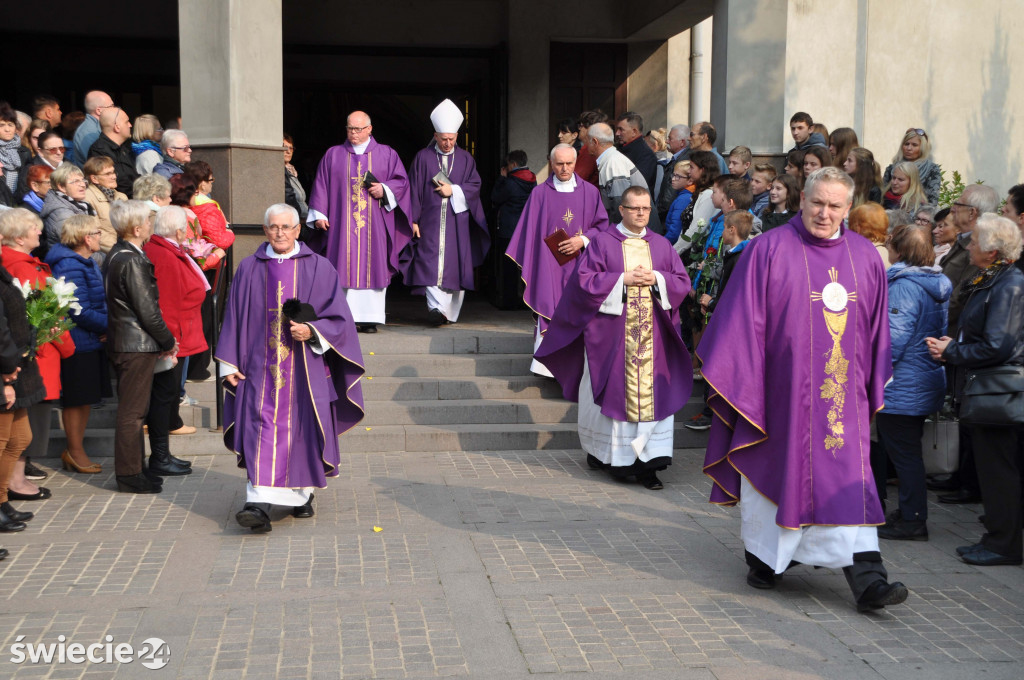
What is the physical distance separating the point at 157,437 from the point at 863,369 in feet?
15.1

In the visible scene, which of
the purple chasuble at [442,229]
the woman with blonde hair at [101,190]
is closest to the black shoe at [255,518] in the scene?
the woman with blonde hair at [101,190]

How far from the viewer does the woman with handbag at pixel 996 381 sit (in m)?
5.96

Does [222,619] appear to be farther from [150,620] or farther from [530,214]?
[530,214]

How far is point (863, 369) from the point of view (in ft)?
17.8

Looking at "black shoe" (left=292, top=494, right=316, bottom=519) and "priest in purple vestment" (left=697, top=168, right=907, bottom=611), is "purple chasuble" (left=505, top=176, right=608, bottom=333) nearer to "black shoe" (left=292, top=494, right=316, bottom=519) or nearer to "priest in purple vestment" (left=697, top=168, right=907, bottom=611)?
"black shoe" (left=292, top=494, right=316, bottom=519)

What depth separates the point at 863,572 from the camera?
205 inches

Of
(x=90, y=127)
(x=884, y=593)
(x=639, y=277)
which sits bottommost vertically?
(x=884, y=593)

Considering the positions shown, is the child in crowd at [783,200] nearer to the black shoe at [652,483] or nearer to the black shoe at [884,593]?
the black shoe at [652,483]

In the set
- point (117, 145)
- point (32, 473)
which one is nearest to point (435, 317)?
point (117, 145)

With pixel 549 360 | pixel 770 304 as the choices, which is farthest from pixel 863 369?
pixel 549 360

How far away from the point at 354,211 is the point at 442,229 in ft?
2.97

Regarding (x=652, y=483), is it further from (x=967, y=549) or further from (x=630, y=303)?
(x=967, y=549)

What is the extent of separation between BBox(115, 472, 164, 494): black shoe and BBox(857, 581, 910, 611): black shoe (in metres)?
4.41

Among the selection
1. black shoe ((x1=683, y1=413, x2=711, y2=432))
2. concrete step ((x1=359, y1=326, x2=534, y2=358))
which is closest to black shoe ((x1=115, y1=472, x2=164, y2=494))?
concrete step ((x1=359, y1=326, x2=534, y2=358))
